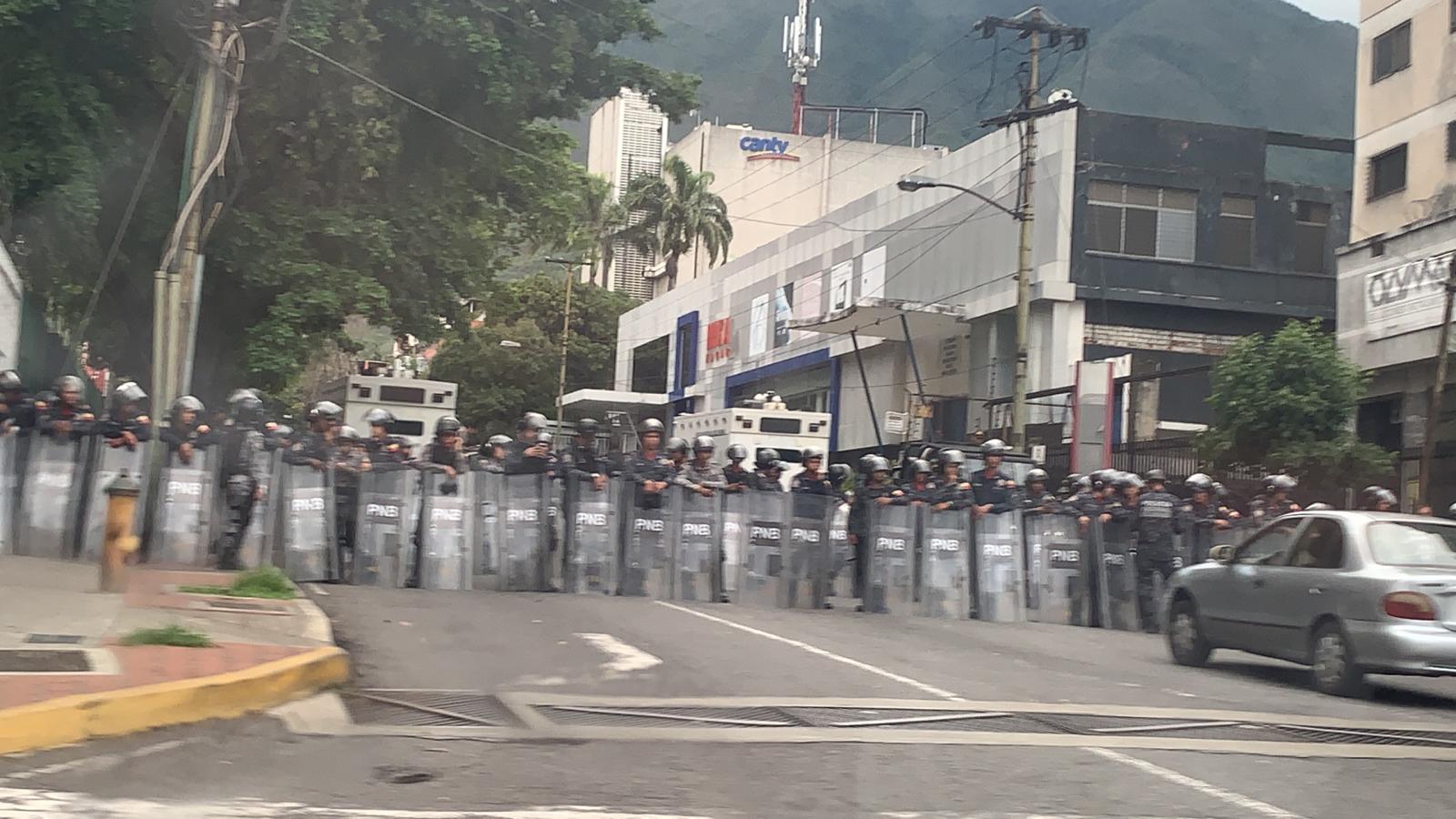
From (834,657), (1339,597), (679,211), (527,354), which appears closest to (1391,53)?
(1339,597)

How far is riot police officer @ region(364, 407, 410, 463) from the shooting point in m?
16.3

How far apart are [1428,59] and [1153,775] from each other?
26.5 m

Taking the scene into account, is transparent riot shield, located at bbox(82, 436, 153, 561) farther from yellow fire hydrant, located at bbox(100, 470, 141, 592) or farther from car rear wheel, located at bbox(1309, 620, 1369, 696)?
car rear wheel, located at bbox(1309, 620, 1369, 696)

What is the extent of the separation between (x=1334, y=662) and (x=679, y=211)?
2433 inches

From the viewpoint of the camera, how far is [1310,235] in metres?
36.7

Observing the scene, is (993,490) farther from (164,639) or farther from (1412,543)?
(164,639)

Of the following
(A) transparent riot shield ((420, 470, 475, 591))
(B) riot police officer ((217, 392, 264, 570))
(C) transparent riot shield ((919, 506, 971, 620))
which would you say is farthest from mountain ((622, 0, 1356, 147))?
(B) riot police officer ((217, 392, 264, 570))

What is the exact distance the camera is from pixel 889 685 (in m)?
9.80

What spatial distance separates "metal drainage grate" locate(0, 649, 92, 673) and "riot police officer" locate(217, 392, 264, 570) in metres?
6.94

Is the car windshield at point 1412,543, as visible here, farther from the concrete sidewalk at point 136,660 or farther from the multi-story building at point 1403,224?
the multi-story building at point 1403,224

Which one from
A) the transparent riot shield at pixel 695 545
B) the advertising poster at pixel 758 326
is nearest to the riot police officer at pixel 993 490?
the transparent riot shield at pixel 695 545

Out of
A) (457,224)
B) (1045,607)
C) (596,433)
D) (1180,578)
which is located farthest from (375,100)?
(1180,578)

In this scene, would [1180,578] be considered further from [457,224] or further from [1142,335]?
[1142,335]

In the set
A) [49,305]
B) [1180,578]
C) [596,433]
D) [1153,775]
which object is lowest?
[1153,775]
